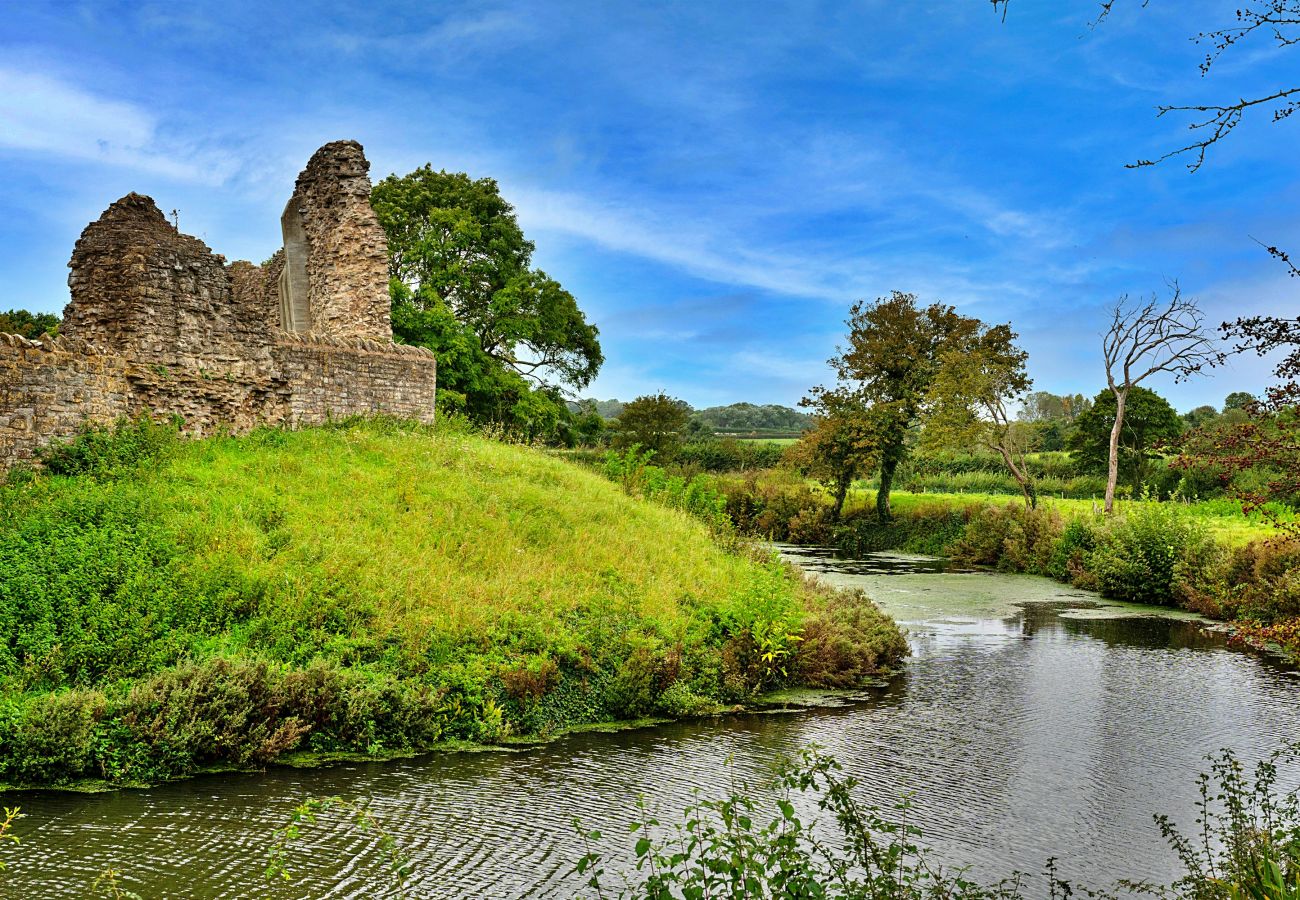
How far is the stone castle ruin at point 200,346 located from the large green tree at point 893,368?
21970mm

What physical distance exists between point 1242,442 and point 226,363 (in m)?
14.7

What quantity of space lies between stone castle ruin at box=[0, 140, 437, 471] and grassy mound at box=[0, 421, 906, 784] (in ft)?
2.37

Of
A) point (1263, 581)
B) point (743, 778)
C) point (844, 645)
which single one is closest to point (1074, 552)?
point (1263, 581)

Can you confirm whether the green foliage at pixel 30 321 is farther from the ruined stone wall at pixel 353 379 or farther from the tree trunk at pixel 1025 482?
the tree trunk at pixel 1025 482

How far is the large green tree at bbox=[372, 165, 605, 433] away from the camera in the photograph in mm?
30094

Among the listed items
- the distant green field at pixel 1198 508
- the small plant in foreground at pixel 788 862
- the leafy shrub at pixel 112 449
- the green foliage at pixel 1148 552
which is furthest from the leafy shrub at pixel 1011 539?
the leafy shrub at pixel 112 449

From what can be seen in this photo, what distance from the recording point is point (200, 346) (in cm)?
1495

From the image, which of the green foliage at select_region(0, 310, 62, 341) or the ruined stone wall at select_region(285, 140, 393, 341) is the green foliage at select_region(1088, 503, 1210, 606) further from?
the green foliage at select_region(0, 310, 62, 341)

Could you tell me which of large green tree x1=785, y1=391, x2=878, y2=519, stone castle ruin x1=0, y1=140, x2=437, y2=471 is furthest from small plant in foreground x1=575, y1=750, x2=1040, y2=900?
large green tree x1=785, y1=391, x2=878, y2=519

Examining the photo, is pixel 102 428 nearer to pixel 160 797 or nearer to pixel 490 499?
pixel 490 499

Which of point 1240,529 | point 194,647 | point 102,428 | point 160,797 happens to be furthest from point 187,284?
point 1240,529

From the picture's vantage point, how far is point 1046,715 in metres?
11.2

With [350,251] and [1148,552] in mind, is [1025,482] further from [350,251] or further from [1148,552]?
[350,251]

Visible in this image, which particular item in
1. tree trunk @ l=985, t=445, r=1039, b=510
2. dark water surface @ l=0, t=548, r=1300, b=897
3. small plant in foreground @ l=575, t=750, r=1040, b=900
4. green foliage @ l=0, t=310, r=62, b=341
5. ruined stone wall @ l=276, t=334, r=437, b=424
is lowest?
dark water surface @ l=0, t=548, r=1300, b=897
